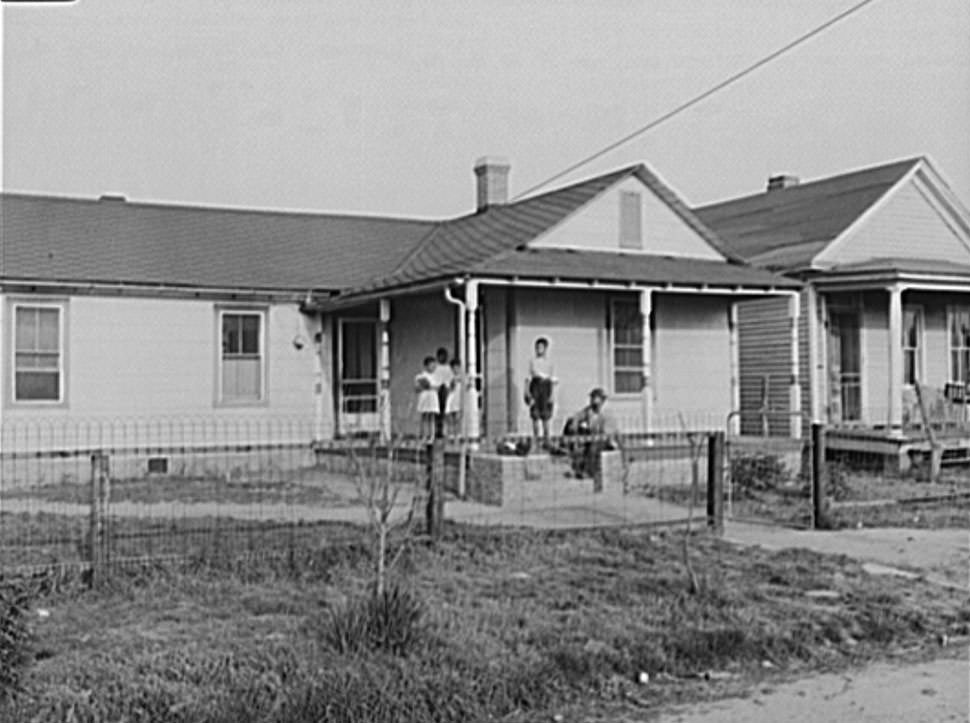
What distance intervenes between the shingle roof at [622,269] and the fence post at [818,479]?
548 cm

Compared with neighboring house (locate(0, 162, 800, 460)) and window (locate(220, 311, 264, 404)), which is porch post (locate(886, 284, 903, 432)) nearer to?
neighboring house (locate(0, 162, 800, 460))

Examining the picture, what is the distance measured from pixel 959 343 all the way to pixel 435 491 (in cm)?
1705

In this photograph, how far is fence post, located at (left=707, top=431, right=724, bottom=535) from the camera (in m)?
11.1

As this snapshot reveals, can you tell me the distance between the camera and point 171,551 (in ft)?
29.5

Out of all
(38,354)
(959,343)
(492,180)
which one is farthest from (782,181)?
(38,354)

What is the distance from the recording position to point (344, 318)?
20781mm

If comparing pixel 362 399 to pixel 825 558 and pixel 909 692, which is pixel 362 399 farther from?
pixel 909 692

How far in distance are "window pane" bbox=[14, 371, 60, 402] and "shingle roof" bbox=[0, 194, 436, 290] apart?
60.0 inches

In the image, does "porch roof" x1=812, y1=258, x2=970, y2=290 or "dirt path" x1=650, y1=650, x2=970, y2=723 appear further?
"porch roof" x1=812, y1=258, x2=970, y2=290

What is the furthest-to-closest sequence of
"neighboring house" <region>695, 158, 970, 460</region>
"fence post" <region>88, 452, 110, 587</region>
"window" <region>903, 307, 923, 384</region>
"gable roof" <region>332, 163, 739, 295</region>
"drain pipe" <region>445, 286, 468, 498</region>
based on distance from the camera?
"window" <region>903, 307, 923, 384</region> → "neighboring house" <region>695, 158, 970, 460</region> → "gable roof" <region>332, 163, 739, 295</region> → "drain pipe" <region>445, 286, 468, 498</region> → "fence post" <region>88, 452, 110, 587</region>

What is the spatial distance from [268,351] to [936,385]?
43.0 feet

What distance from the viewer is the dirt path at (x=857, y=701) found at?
238 inches

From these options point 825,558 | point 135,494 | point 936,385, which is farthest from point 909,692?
point 936,385

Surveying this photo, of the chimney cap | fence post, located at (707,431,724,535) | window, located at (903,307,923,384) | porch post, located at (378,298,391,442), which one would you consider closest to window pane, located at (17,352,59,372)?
porch post, located at (378,298,391,442)
